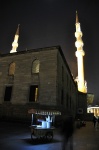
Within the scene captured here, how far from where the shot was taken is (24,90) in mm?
22234

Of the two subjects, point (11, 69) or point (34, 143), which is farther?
point (11, 69)

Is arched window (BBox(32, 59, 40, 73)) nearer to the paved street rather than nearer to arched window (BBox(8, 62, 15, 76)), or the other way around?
arched window (BBox(8, 62, 15, 76))

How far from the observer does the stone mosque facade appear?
20.6m

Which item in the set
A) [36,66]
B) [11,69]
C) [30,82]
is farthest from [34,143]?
[11,69]

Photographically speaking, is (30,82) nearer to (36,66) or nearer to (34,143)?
(36,66)

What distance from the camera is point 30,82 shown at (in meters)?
22.2

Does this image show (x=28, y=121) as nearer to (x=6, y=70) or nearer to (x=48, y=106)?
(x=48, y=106)

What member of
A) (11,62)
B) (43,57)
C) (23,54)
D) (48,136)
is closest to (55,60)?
(43,57)

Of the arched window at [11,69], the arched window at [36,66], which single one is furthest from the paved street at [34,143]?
the arched window at [11,69]

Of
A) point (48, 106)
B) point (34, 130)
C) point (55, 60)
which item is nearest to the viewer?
point (34, 130)

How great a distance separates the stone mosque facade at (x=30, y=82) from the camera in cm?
2058

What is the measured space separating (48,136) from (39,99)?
1127 centimetres

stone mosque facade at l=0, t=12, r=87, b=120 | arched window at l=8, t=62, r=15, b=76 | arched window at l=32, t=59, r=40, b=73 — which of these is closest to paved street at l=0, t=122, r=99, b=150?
stone mosque facade at l=0, t=12, r=87, b=120

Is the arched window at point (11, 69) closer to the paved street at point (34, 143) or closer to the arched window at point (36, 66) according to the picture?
the arched window at point (36, 66)
